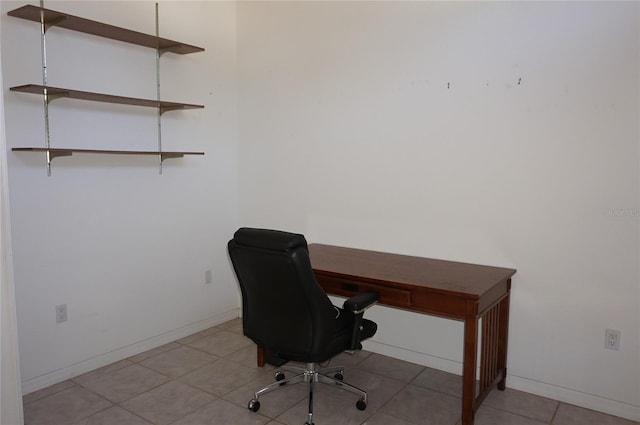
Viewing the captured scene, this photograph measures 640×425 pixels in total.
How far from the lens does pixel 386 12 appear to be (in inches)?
123

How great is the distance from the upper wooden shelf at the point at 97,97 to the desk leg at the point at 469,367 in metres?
2.27

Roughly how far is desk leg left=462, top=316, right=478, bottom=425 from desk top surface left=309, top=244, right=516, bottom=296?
0.17 meters

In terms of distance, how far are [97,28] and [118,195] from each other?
1.02m

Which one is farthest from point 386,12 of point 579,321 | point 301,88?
point 579,321

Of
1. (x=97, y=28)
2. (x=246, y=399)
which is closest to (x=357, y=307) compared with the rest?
(x=246, y=399)

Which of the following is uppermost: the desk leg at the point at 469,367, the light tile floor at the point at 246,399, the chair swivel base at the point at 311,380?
the desk leg at the point at 469,367

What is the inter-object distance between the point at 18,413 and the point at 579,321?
9.30 feet

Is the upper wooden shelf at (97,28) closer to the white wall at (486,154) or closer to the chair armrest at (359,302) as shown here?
the white wall at (486,154)

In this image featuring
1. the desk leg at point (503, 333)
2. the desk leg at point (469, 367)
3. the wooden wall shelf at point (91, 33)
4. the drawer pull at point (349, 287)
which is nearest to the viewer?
the desk leg at point (469, 367)

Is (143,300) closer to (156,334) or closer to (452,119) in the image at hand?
(156,334)

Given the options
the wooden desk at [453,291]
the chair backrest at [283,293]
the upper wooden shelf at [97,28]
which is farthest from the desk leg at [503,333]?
the upper wooden shelf at [97,28]

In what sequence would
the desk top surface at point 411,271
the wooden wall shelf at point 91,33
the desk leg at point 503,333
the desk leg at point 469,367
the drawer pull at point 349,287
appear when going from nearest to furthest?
1. the desk leg at point 469,367
2. the desk top surface at point 411,271
3. the wooden wall shelf at point 91,33
4. the drawer pull at point 349,287
5. the desk leg at point 503,333

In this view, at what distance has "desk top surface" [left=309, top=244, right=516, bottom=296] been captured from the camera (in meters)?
2.49

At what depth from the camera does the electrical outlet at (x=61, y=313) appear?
2.91 metres
